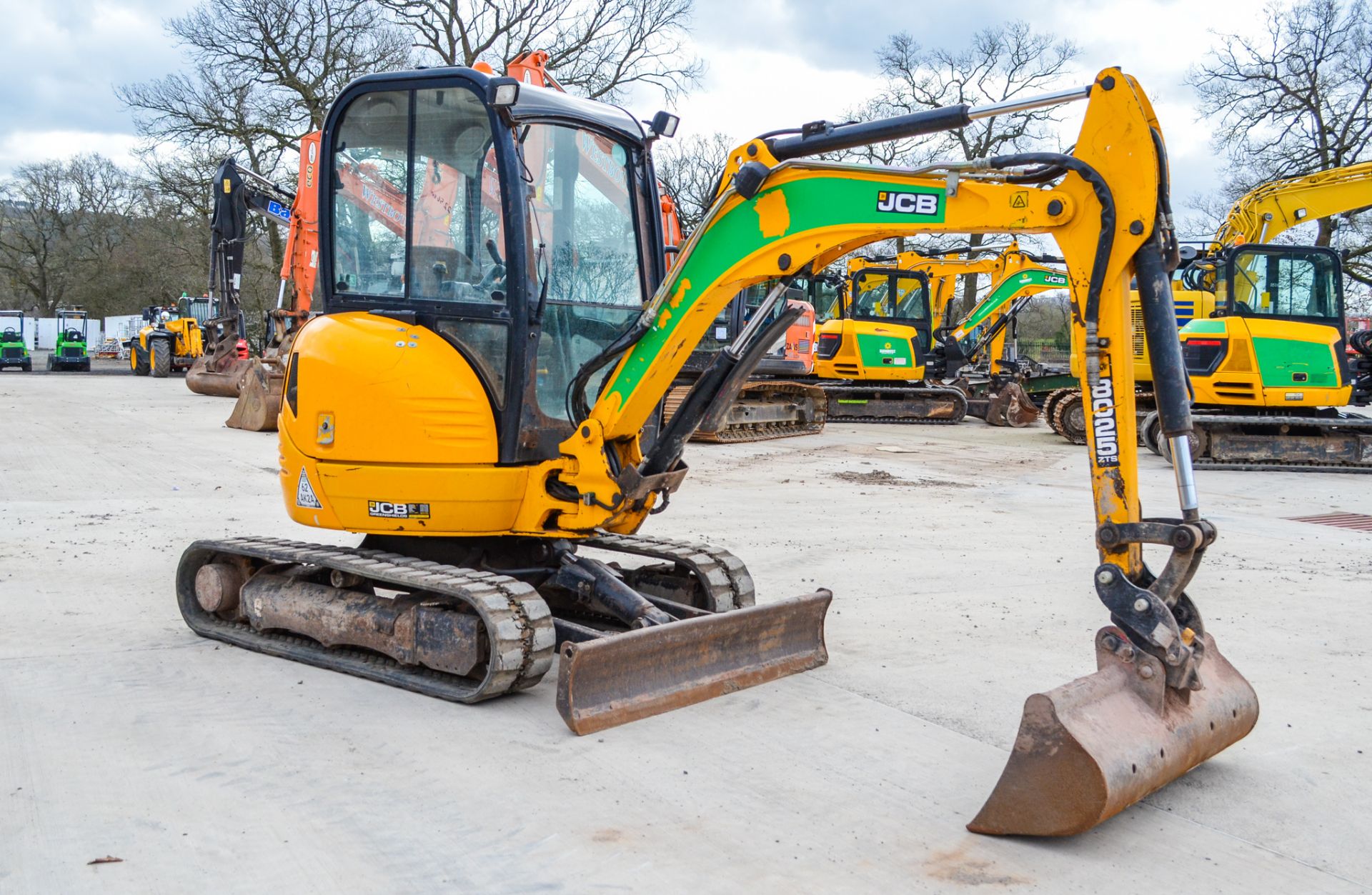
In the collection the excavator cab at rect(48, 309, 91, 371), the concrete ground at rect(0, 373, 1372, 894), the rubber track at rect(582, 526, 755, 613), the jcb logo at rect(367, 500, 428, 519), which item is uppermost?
the excavator cab at rect(48, 309, 91, 371)

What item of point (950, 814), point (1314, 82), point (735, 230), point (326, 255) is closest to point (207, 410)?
point (326, 255)

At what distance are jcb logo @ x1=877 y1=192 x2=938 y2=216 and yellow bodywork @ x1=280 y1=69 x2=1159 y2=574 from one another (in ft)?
0.10

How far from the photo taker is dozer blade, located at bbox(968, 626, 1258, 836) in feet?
11.9

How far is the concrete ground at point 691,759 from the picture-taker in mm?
3508

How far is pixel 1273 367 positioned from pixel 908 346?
7.66m

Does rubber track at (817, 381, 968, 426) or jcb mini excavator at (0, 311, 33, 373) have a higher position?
jcb mini excavator at (0, 311, 33, 373)

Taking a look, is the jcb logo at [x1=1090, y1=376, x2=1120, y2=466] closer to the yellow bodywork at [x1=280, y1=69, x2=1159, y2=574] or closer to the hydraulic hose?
the hydraulic hose

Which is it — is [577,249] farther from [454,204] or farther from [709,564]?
[709,564]

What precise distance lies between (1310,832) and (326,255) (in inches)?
186

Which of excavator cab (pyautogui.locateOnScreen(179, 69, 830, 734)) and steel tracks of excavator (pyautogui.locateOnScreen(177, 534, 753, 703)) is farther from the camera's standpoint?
excavator cab (pyautogui.locateOnScreen(179, 69, 830, 734))

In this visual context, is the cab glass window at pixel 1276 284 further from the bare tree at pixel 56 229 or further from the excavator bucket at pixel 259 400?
the bare tree at pixel 56 229

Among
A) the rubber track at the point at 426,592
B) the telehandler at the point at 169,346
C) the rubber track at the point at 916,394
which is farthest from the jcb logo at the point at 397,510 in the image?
the telehandler at the point at 169,346

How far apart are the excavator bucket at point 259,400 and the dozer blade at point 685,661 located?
12064 mm

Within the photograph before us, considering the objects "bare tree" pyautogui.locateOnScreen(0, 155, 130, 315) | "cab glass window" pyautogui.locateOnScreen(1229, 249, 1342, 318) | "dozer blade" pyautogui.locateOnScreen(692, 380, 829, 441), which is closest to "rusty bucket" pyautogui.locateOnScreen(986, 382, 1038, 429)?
"dozer blade" pyautogui.locateOnScreen(692, 380, 829, 441)
